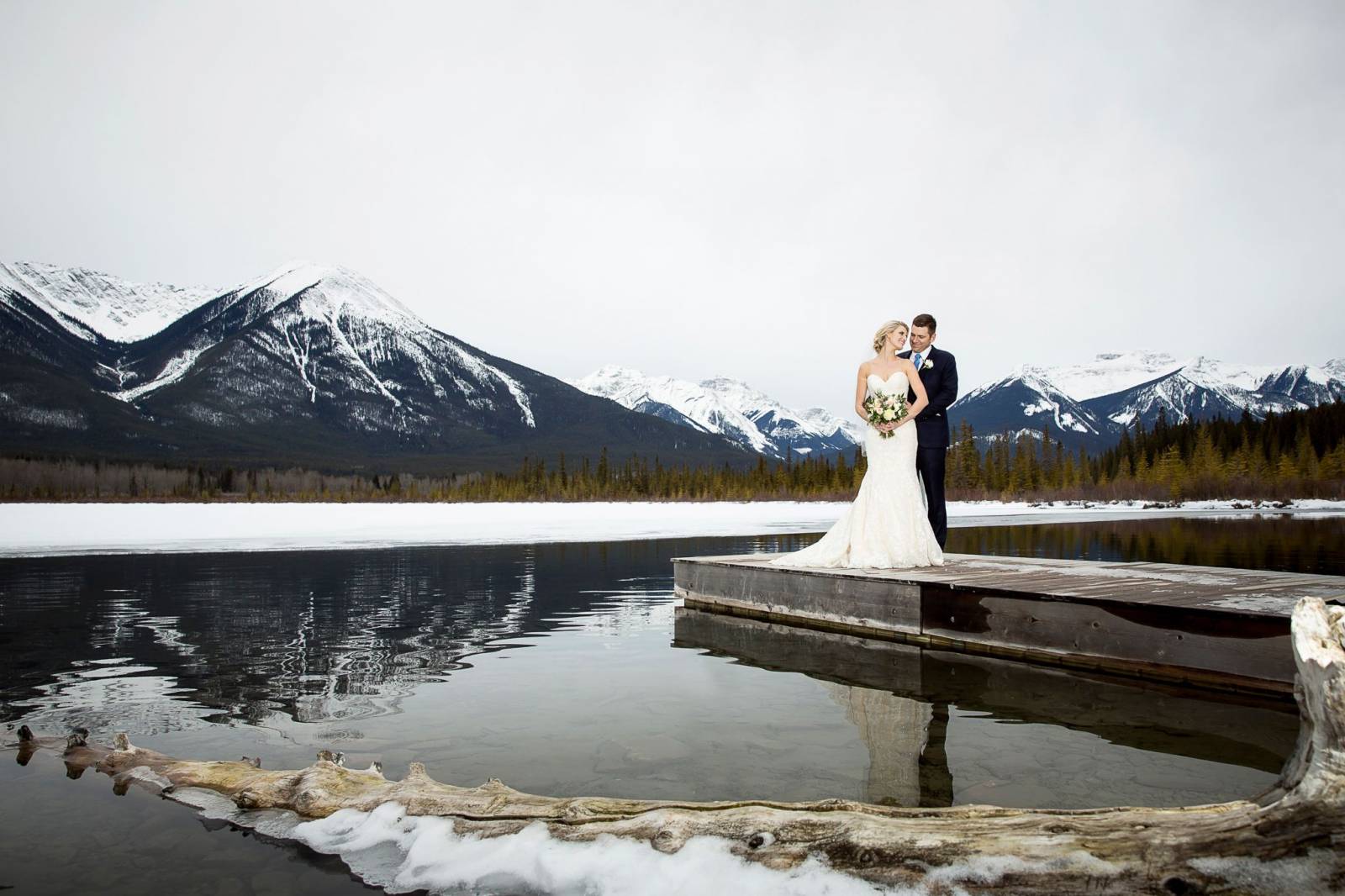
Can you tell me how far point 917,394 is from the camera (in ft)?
38.9

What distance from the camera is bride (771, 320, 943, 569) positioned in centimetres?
1178

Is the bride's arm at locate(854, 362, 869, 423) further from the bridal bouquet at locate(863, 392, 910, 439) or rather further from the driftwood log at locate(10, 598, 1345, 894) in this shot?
the driftwood log at locate(10, 598, 1345, 894)

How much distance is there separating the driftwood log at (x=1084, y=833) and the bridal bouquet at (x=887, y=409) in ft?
28.8

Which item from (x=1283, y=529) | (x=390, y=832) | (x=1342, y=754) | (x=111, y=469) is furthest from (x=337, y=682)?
(x=111, y=469)

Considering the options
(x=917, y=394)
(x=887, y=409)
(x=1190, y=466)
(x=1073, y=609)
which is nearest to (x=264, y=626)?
(x=887, y=409)

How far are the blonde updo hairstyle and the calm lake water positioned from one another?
4.42m

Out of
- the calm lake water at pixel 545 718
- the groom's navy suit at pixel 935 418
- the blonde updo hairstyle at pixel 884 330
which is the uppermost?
the blonde updo hairstyle at pixel 884 330

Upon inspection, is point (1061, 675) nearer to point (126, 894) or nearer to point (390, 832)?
point (390, 832)

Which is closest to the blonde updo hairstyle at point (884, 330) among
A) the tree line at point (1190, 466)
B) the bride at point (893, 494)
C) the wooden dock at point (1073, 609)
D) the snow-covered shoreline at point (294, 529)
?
the bride at point (893, 494)

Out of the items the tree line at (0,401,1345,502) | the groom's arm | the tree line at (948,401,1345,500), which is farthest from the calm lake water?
the tree line at (0,401,1345,502)

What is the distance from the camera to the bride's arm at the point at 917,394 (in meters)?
11.8

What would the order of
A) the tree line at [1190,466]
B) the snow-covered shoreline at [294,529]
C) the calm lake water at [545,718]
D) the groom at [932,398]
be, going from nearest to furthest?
the calm lake water at [545,718] < the groom at [932,398] < the snow-covered shoreline at [294,529] < the tree line at [1190,466]

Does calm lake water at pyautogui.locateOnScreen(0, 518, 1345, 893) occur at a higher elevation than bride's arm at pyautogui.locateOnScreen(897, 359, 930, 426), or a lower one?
lower

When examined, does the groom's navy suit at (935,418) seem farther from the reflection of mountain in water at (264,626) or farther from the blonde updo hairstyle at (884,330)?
the reflection of mountain in water at (264,626)
